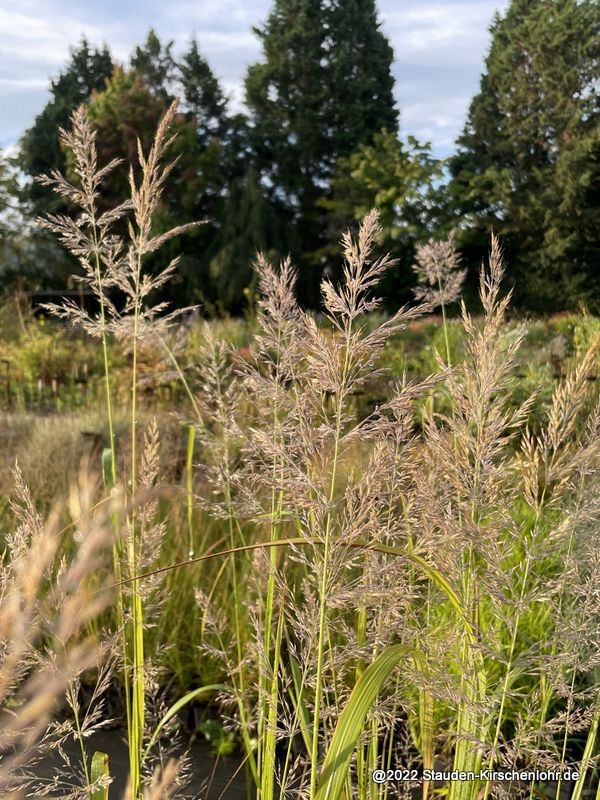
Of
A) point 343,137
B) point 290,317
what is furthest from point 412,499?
point 343,137

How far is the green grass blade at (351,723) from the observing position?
1081mm

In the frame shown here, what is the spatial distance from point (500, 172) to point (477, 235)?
266 cm

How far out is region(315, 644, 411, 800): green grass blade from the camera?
1081mm

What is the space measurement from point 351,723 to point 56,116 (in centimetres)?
3288

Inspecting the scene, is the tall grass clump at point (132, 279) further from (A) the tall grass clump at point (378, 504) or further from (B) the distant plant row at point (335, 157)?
(B) the distant plant row at point (335, 157)

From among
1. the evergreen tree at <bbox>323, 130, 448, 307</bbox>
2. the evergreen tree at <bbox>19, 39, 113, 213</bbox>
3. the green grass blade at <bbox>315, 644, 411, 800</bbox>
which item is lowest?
the green grass blade at <bbox>315, 644, 411, 800</bbox>

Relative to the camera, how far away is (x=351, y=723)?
1.08 metres

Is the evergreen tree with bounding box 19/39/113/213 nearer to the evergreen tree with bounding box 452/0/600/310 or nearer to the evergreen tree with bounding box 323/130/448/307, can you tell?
the evergreen tree with bounding box 323/130/448/307

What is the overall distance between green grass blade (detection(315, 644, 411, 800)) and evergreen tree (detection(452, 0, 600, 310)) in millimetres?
25432

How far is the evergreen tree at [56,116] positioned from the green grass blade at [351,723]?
1118 inches

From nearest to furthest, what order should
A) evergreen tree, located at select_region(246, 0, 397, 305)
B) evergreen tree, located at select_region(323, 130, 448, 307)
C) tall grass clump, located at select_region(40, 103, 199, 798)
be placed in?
tall grass clump, located at select_region(40, 103, 199, 798) < evergreen tree, located at select_region(323, 130, 448, 307) < evergreen tree, located at select_region(246, 0, 397, 305)

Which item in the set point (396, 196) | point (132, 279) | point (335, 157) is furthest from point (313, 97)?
point (132, 279)

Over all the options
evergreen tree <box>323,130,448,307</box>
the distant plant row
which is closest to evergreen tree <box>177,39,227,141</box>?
the distant plant row

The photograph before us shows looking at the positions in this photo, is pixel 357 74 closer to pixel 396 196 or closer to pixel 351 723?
pixel 396 196
